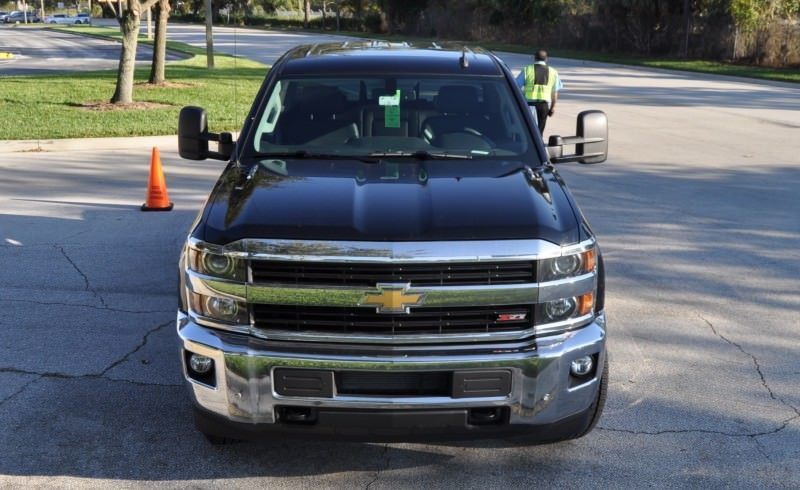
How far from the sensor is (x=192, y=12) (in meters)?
105

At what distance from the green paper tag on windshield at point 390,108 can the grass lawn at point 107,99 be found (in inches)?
322

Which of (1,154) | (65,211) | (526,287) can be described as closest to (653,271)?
(526,287)

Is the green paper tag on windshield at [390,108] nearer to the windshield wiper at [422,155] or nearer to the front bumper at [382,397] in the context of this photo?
the windshield wiper at [422,155]

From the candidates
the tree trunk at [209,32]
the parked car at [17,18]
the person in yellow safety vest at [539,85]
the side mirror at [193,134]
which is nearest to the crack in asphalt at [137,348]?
the side mirror at [193,134]

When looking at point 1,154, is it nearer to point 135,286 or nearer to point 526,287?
point 135,286

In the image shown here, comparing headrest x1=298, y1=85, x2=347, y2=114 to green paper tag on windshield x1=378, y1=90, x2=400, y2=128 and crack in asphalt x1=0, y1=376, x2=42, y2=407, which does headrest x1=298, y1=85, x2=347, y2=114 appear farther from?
crack in asphalt x1=0, y1=376, x2=42, y2=407

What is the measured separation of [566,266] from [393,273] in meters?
0.75

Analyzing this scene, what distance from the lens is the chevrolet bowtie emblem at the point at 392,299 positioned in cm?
369

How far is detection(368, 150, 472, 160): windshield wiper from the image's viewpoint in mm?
4887

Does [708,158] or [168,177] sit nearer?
[168,177]

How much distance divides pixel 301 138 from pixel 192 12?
106 meters

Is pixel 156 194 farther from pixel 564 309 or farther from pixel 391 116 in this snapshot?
pixel 564 309

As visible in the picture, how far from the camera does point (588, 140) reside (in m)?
5.49

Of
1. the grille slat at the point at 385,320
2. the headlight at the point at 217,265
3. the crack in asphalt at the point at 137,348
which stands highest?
the headlight at the point at 217,265
